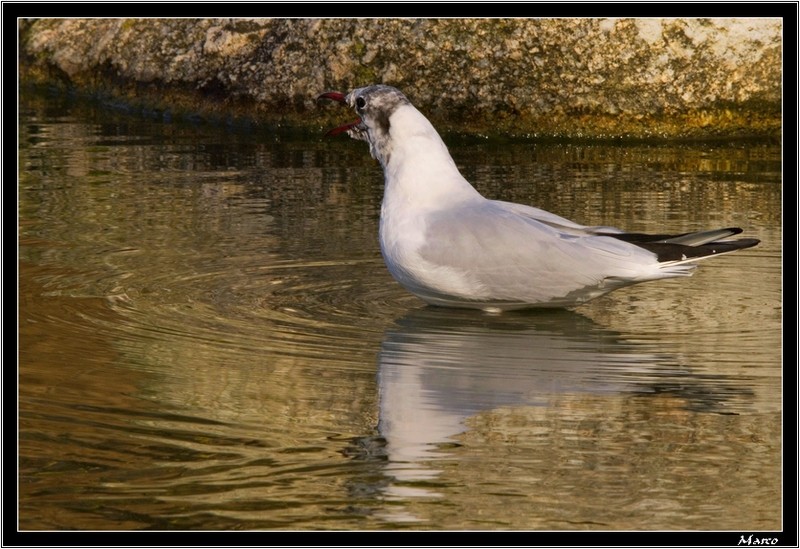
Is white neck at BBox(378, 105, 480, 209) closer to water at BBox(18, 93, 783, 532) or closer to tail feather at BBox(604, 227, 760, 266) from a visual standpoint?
water at BBox(18, 93, 783, 532)

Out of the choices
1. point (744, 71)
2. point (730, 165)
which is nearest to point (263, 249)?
point (730, 165)

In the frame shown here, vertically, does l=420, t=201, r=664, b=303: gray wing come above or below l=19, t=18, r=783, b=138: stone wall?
below

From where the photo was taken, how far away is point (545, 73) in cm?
1279

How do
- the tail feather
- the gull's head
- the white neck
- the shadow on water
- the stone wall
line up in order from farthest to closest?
the stone wall, the gull's head, the white neck, the tail feather, the shadow on water

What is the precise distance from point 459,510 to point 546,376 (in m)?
1.59

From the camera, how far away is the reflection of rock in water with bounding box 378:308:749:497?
505 centimetres

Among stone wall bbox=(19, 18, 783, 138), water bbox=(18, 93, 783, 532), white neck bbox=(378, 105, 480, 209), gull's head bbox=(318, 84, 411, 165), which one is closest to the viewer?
water bbox=(18, 93, 783, 532)

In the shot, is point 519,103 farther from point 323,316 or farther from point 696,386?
point 696,386

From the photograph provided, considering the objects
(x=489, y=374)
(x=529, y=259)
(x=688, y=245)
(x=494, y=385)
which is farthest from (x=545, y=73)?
(x=494, y=385)

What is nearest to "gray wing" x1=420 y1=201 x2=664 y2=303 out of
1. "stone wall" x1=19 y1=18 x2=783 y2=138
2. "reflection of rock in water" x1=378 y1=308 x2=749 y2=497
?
"reflection of rock in water" x1=378 y1=308 x2=749 y2=497

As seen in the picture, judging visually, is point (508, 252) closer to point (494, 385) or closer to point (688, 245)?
point (688, 245)

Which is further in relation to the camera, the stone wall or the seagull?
the stone wall

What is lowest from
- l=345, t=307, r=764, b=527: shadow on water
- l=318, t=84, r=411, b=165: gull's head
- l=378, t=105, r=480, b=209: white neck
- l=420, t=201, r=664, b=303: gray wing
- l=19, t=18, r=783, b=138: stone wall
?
l=345, t=307, r=764, b=527: shadow on water

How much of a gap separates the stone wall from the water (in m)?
2.66
